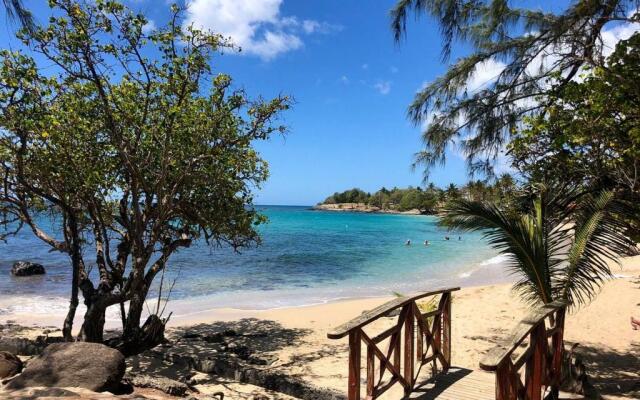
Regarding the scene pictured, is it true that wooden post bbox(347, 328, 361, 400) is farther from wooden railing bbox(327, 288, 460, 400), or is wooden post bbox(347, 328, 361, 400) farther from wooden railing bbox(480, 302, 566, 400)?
wooden railing bbox(480, 302, 566, 400)

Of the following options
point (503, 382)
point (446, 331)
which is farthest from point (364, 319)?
point (446, 331)

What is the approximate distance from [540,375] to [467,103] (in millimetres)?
3798

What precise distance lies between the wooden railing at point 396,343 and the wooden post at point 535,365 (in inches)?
53.3

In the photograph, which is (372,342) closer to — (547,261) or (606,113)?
(547,261)

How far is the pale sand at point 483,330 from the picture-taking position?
7.08m

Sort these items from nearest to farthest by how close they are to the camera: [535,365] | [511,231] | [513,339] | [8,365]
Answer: [513,339]
[535,365]
[511,231]
[8,365]

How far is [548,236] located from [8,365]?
25.7 feet

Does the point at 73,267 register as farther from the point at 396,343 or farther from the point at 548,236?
the point at 548,236

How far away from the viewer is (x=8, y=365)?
6316 mm

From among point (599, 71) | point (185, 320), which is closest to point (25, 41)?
point (599, 71)

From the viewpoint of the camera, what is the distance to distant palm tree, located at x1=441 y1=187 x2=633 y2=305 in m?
5.28

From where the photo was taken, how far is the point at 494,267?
2598 centimetres

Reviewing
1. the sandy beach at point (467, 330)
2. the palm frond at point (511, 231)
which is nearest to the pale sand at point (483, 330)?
the sandy beach at point (467, 330)

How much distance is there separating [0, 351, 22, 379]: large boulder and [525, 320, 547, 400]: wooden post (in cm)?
687
